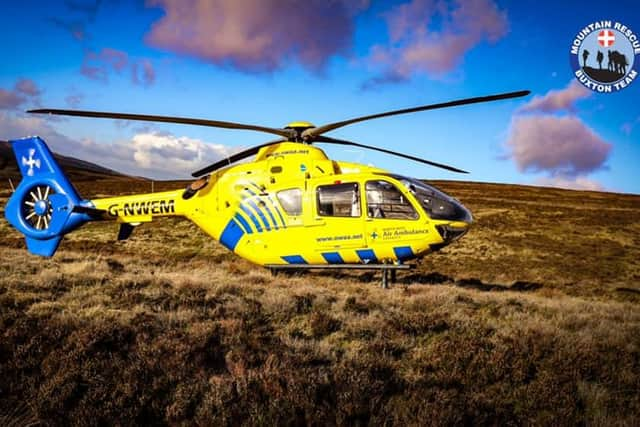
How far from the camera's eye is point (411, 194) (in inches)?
336

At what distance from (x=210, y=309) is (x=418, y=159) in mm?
6672

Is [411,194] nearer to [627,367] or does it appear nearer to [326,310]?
[326,310]

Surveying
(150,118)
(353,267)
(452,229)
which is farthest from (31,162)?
(452,229)

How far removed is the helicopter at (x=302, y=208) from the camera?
8484 mm

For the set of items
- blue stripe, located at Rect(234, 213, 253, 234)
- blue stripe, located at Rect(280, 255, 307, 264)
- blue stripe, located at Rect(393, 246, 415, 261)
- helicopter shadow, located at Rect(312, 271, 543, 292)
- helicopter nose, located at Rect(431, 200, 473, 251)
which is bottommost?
helicopter shadow, located at Rect(312, 271, 543, 292)

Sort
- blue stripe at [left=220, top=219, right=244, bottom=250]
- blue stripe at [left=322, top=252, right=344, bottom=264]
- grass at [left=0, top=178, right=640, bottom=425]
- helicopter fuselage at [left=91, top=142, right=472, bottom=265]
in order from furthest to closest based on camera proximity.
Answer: blue stripe at [left=220, top=219, right=244, bottom=250], blue stripe at [left=322, top=252, right=344, bottom=264], helicopter fuselage at [left=91, top=142, right=472, bottom=265], grass at [left=0, top=178, right=640, bottom=425]

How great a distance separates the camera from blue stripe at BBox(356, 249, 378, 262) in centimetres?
872

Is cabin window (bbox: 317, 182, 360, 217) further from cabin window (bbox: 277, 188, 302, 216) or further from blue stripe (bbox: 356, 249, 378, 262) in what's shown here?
blue stripe (bbox: 356, 249, 378, 262)

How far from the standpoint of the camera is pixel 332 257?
8922 mm

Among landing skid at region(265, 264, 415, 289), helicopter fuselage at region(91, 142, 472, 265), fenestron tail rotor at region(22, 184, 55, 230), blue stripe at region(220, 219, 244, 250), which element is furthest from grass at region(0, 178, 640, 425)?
fenestron tail rotor at region(22, 184, 55, 230)

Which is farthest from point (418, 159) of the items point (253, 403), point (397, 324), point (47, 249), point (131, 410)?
point (47, 249)

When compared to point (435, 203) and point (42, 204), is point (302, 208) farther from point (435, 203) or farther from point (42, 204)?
point (42, 204)

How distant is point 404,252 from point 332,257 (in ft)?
6.12

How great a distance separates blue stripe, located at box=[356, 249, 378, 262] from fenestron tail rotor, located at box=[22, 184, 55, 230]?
33.0 feet
